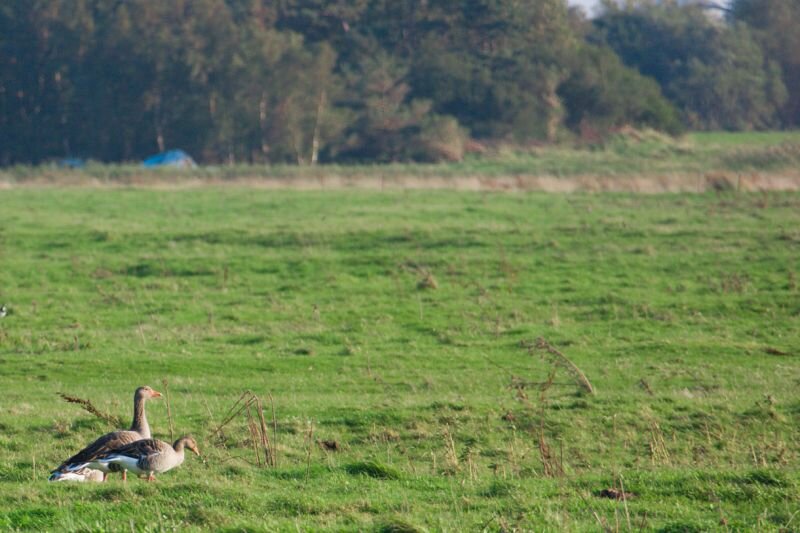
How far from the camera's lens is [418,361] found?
19.8 meters

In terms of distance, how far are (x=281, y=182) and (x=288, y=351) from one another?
33.3 m

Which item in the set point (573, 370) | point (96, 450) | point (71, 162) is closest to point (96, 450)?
point (96, 450)

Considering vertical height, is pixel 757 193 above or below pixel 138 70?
below

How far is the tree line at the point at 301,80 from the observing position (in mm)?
80375

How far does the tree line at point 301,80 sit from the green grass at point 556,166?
351 cm

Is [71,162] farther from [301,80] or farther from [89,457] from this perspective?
[89,457]

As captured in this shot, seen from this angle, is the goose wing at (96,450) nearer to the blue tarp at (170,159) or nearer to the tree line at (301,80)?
the blue tarp at (170,159)

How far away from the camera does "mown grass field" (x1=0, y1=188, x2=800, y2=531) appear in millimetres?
9773

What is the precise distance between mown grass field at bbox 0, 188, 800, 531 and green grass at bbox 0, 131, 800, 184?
57.2ft

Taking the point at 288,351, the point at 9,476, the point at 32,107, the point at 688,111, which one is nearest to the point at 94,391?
the point at 288,351

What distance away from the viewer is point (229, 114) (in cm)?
8056

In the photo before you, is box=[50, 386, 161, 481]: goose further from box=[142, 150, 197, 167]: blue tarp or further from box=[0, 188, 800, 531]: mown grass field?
box=[142, 150, 197, 167]: blue tarp

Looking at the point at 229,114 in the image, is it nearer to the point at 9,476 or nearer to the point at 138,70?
the point at 138,70

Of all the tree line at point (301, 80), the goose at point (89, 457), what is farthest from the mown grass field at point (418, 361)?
the tree line at point (301, 80)
